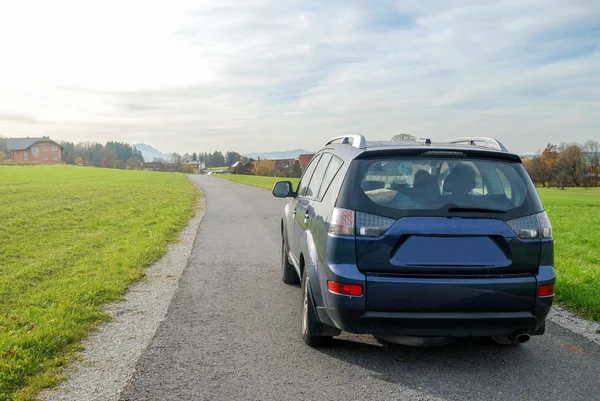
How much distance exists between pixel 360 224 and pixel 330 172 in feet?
3.29

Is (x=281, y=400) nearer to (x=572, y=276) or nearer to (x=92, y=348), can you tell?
(x=92, y=348)

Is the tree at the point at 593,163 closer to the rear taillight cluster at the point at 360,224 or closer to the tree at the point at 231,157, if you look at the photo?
the rear taillight cluster at the point at 360,224

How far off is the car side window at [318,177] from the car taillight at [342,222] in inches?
41.1

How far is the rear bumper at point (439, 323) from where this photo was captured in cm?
351

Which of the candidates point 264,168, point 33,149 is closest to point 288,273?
point 264,168

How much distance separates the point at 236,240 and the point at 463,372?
714 cm

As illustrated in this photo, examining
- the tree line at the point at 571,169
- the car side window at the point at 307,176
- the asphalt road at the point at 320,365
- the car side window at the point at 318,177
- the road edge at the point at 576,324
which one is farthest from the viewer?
the tree line at the point at 571,169

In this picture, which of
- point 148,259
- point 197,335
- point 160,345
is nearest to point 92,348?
point 160,345

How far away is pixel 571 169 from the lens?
232ft

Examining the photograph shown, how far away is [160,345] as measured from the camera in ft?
13.9

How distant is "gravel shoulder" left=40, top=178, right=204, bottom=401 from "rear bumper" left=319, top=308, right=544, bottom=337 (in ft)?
5.53

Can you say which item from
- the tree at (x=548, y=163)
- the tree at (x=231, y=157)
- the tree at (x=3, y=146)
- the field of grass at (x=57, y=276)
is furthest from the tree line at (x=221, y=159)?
the field of grass at (x=57, y=276)

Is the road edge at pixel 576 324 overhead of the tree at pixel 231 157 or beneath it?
beneath

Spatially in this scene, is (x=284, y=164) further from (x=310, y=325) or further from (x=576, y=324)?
(x=310, y=325)
